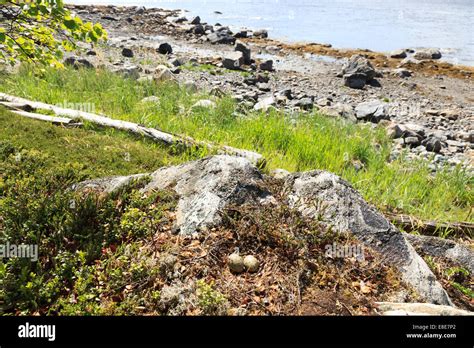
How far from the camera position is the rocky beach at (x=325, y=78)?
15.1 metres

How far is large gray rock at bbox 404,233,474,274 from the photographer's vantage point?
181 inches

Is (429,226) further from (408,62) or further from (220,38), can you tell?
(220,38)

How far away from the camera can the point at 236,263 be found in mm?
3482

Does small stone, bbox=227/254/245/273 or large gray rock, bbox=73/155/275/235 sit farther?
large gray rock, bbox=73/155/275/235

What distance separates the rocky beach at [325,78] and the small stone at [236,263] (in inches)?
322

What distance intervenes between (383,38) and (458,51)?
816 cm

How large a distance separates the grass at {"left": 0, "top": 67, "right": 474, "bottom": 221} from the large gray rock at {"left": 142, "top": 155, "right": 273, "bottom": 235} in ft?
8.83

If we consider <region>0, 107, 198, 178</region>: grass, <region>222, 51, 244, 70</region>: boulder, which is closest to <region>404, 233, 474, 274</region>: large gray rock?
<region>0, 107, 198, 178</region>: grass

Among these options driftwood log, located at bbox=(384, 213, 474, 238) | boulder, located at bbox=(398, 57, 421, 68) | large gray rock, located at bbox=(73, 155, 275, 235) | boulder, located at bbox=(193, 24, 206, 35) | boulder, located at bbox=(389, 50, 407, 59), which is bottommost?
driftwood log, located at bbox=(384, 213, 474, 238)

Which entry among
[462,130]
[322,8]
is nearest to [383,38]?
[462,130]

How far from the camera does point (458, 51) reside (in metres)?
35.0

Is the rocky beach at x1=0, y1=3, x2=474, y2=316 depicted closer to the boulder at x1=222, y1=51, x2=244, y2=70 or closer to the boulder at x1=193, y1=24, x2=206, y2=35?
the boulder at x1=222, y1=51, x2=244, y2=70

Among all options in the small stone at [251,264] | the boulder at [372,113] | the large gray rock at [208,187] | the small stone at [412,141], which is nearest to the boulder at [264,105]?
the boulder at [372,113]
